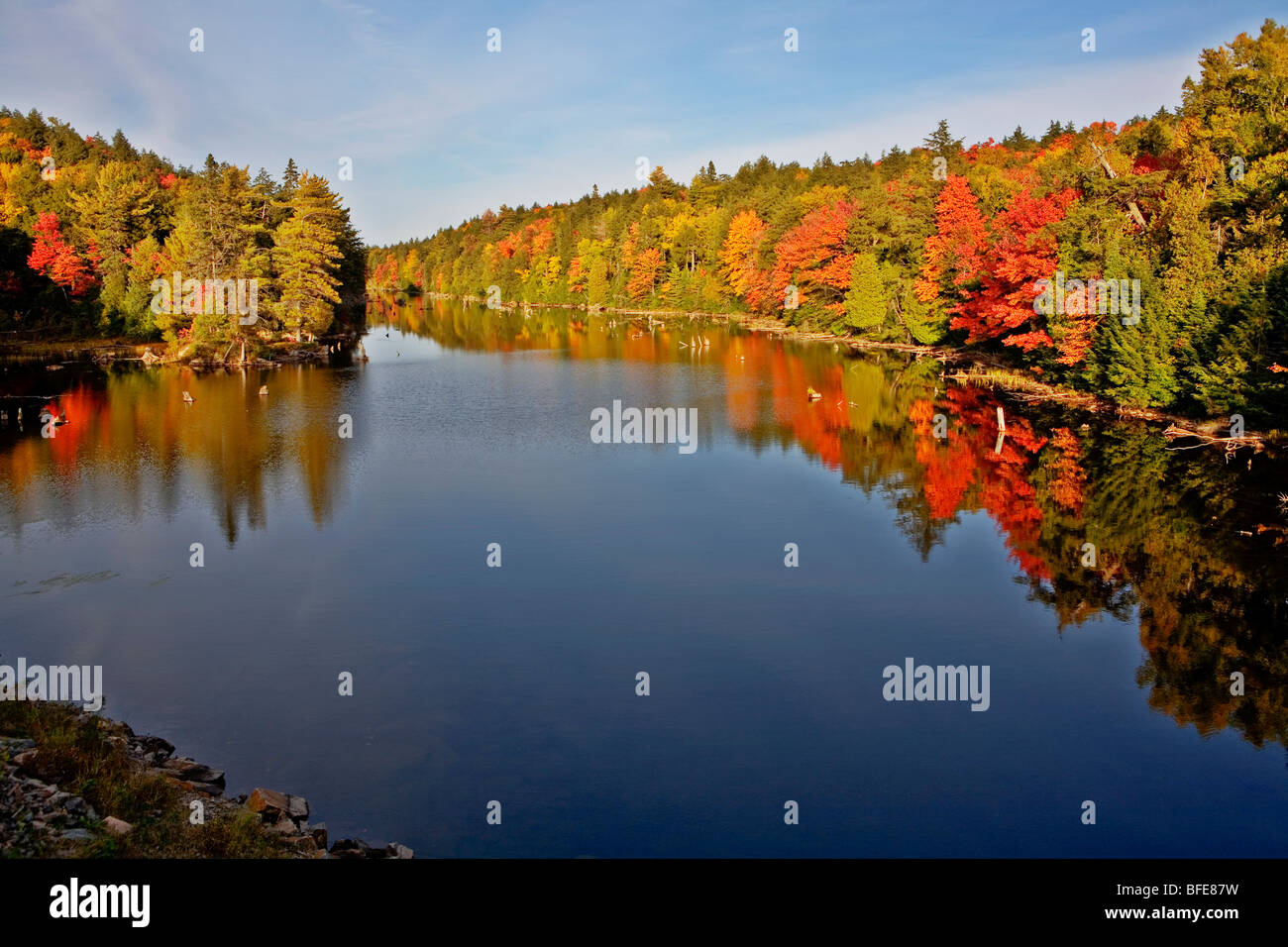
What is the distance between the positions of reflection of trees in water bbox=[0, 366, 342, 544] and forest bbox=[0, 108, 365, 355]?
1347 centimetres

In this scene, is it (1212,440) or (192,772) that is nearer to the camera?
(192,772)

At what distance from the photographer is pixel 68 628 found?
786 inches

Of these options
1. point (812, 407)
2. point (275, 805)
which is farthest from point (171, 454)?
point (812, 407)

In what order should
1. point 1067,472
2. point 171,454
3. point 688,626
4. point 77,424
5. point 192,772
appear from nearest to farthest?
point 192,772 < point 688,626 < point 1067,472 < point 171,454 < point 77,424

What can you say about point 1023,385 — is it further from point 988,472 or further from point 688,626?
point 688,626

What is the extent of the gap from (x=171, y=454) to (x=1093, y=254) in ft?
133

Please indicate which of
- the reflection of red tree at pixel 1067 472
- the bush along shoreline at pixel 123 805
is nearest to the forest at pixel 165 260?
the reflection of red tree at pixel 1067 472

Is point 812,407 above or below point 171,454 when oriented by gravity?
above

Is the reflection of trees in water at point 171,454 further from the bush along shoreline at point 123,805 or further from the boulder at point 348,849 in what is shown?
the boulder at point 348,849

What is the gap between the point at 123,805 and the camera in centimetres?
1223

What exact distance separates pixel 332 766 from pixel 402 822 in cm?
213

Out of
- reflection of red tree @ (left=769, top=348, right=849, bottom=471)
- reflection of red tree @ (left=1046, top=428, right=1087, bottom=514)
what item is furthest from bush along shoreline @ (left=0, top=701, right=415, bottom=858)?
reflection of red tree @ (left=769, top=348, right=849, bottom=471)
